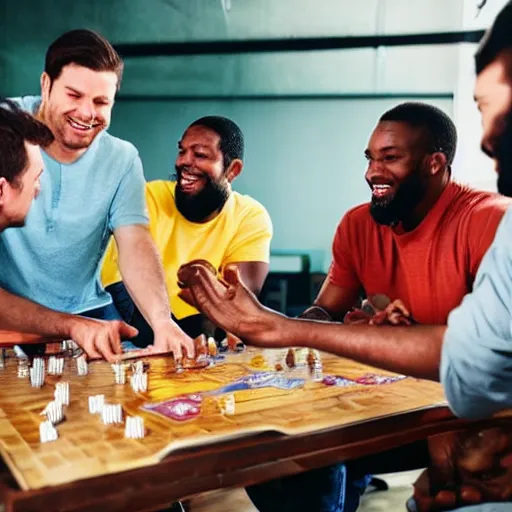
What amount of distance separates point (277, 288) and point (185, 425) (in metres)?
0.76

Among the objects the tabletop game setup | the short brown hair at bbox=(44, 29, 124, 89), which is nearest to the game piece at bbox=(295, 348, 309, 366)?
the tabletop game setup

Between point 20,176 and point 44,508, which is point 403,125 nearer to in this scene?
point 20,176

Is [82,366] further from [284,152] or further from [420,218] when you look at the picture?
[420,218]

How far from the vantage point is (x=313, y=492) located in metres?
1.88

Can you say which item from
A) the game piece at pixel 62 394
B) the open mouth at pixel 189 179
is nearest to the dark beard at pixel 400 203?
the open mouth at pixel 189 179

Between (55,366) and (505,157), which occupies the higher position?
(505,157)

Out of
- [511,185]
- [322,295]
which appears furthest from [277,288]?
[511,185]

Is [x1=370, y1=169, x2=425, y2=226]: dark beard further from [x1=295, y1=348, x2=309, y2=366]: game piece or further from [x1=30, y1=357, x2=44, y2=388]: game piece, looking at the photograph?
[x1=30, y1=357, x2=44, y2=388]: game piece

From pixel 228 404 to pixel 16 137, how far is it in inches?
41.2

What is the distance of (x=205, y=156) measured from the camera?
6.93ft

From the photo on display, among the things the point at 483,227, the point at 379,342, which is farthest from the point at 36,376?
the point at 483,227

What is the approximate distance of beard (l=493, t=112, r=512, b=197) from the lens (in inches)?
63.2

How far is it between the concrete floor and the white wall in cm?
68

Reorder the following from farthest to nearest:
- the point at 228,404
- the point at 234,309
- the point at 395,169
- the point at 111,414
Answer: the point at 395,169 → the point at 234,309 → the point at 228,404 → the point at 111,414
